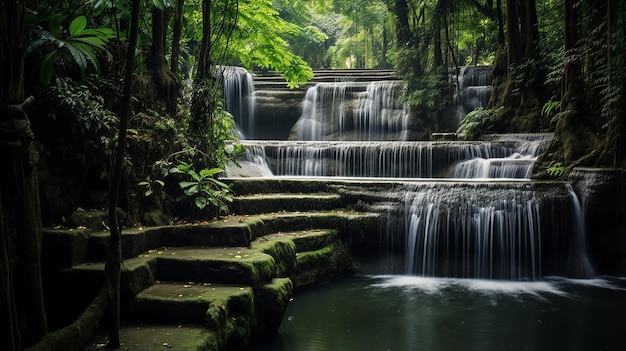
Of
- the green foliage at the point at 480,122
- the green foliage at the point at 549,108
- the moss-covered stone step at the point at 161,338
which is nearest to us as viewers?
the moss-covered stone step at the point at 161,338

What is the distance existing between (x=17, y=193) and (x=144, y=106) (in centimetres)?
357

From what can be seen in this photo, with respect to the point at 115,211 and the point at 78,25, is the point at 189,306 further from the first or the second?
the point at 78,25

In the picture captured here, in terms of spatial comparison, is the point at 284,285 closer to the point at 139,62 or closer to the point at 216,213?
the point at 216,213

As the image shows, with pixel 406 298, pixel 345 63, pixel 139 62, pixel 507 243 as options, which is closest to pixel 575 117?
pixel 507 243

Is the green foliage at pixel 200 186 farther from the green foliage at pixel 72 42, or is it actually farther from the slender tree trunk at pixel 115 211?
the green foliage at pixel 72 42

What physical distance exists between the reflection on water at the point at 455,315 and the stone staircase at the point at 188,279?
0.56 metres

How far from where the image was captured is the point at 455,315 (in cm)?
650

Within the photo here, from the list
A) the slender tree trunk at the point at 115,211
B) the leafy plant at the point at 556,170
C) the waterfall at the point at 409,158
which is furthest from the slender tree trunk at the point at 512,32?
the slender tree trunk at the point at 115,211

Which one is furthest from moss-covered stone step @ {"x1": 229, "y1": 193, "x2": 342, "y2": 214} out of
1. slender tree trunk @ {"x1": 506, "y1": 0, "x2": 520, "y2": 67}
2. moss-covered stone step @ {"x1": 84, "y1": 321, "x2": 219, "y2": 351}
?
slender tree trunk @ {"x1": 506, "y1": 0, "x2": 520, "y2": 67}

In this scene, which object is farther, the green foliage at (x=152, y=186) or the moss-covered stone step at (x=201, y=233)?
the green foliage at (x=152, y=186)

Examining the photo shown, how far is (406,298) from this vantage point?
7.28 metres

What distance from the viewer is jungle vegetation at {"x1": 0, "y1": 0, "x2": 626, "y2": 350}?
11.5ft

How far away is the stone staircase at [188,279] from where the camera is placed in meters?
4.56

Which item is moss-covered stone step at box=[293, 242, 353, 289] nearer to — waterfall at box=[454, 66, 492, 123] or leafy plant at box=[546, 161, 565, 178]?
leafy plant at box=[546, 161, 565, 178]
